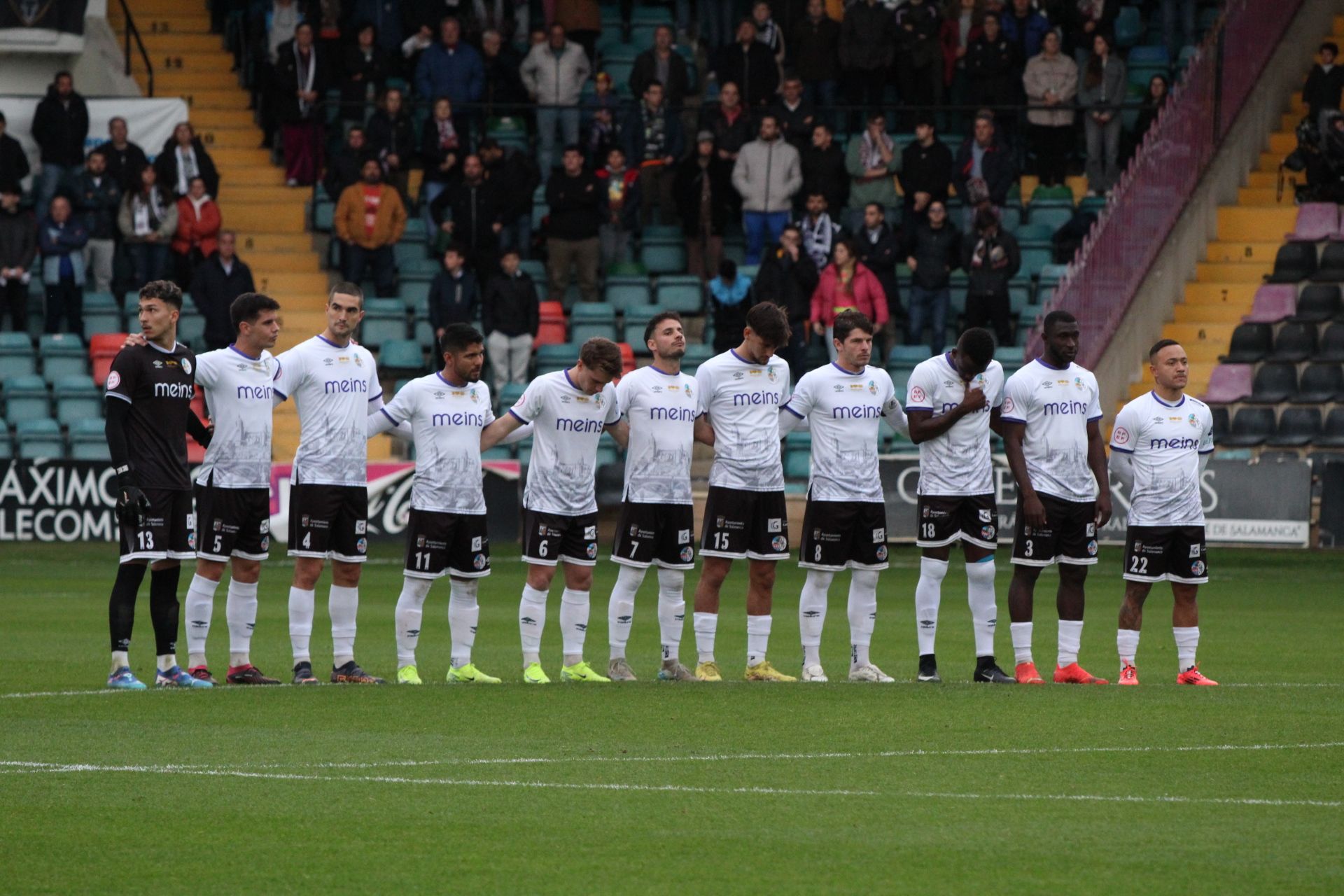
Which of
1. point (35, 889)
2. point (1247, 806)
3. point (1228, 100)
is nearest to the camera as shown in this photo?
point (35, 889)

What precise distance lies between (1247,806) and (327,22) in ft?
79.7

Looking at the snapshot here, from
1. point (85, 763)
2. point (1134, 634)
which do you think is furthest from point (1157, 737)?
point (85, 763)

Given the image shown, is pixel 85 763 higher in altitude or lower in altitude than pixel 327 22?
lower

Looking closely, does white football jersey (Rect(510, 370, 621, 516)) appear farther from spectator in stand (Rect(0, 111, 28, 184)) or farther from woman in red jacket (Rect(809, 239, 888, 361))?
spectator in stand (Rect(0, 111, 28, 184))

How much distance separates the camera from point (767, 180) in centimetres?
2736

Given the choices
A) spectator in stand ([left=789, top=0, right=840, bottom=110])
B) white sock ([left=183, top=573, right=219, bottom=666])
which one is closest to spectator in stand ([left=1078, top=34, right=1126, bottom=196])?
spectator in stand ([left=789, top=0, right=840, bottom=110])

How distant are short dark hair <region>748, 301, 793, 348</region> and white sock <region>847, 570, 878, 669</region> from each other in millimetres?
1553

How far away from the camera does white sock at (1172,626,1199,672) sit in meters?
13.0

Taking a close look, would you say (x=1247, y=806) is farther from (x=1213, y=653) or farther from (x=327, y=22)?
(x=327, y=22)

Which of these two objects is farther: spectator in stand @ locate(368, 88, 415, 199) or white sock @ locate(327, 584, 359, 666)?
spectator in stand @ locate(368, 88, 415, 199)

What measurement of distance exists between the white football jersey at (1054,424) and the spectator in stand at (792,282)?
12.9 metres

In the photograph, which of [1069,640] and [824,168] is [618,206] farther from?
[1069,640]

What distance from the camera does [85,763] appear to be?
9500mm

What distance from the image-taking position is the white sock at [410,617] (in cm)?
1268
